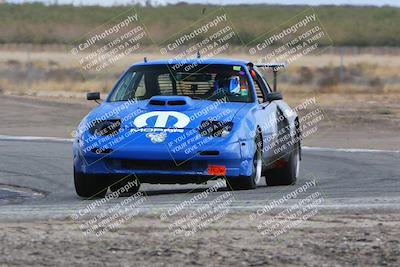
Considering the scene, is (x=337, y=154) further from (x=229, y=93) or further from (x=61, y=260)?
(x=61, y=260)

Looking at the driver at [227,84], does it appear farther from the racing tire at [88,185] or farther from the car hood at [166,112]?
the racing tire at [88,185]

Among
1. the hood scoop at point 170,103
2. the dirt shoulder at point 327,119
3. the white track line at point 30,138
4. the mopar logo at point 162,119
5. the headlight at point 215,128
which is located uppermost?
the hood scoop at point 170,103

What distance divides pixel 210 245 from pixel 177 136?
3.42 meters

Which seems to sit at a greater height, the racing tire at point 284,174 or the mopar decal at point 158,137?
the mopar decal at point 158,137

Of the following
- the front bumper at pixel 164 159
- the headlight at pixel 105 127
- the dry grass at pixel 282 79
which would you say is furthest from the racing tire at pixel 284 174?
the dry grass at pixel 282 79

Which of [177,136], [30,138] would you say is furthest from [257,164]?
[30,138]

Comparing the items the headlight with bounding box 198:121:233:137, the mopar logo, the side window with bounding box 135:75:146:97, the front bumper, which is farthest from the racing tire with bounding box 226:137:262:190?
the side window with bounding box 135:75:146:97

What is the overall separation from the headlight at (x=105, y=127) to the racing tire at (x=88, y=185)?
1.53 ft

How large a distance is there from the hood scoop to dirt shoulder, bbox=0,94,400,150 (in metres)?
9.02

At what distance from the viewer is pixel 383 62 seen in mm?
58562

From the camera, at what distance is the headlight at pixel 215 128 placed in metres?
11.1

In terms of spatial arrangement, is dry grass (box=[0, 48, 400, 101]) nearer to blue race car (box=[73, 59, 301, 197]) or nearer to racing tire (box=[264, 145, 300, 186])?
racing tire (box=[264, 145, 300, 186])

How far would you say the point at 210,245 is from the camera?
25.0ft

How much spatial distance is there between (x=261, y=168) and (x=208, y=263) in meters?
4.99
